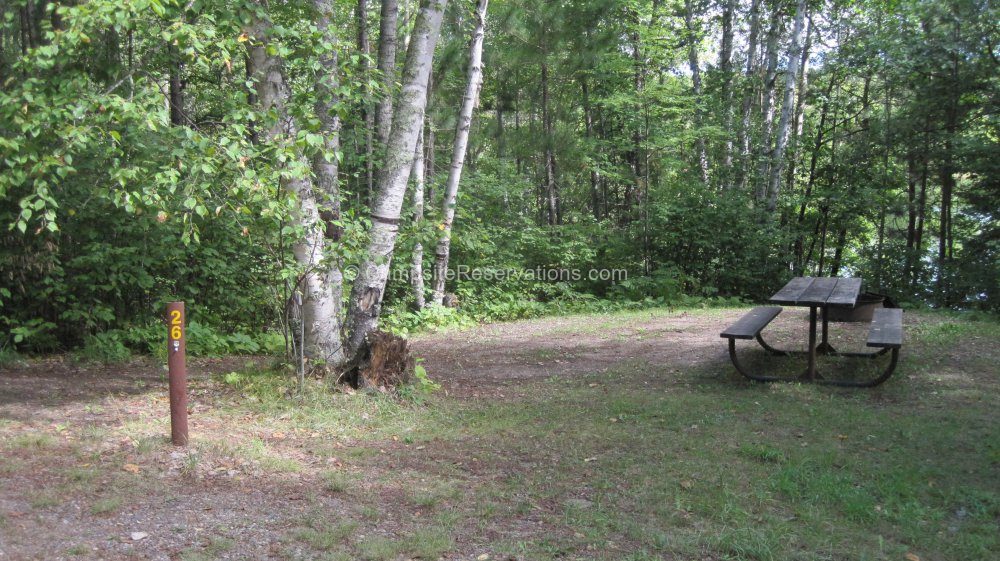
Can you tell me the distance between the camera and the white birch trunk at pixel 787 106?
48.9ft

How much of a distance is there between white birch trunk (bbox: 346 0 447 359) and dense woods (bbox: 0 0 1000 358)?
3 cm

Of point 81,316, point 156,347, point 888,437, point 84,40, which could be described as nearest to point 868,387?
point 888,437

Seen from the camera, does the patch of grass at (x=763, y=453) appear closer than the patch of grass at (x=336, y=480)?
No

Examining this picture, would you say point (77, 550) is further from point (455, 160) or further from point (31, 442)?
point (455, 160)

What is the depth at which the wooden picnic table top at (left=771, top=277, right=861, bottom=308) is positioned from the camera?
6316 mm

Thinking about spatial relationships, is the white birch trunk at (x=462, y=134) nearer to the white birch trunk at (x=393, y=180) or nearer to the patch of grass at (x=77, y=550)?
the white birch trunk at (x=393, y=180)

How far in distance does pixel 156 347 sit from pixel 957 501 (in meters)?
7.80

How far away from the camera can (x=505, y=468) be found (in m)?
4.39

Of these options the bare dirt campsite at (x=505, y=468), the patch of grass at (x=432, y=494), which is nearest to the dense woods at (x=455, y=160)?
the bare dirt campsite at (x=505, y=468)

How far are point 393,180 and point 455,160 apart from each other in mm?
5430

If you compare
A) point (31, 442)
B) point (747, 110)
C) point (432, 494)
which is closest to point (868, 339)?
point (432, 494)

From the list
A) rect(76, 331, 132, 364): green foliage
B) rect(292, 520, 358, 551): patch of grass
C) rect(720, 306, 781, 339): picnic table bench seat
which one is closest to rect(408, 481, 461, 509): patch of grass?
rect(292, 520, 358, 551): patch of grass

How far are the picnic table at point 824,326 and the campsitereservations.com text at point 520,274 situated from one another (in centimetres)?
616

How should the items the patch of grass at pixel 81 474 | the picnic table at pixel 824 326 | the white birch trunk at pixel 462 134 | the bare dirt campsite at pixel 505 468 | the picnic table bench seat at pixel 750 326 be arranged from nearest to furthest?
the bare dirt campsite at pixel 505 468
the patch of grass at pixel 81 474
the picnic table at pixel 824 326
the picnic table bench seat at pixel 750 326
the white birch trunk at pixel 462 134
